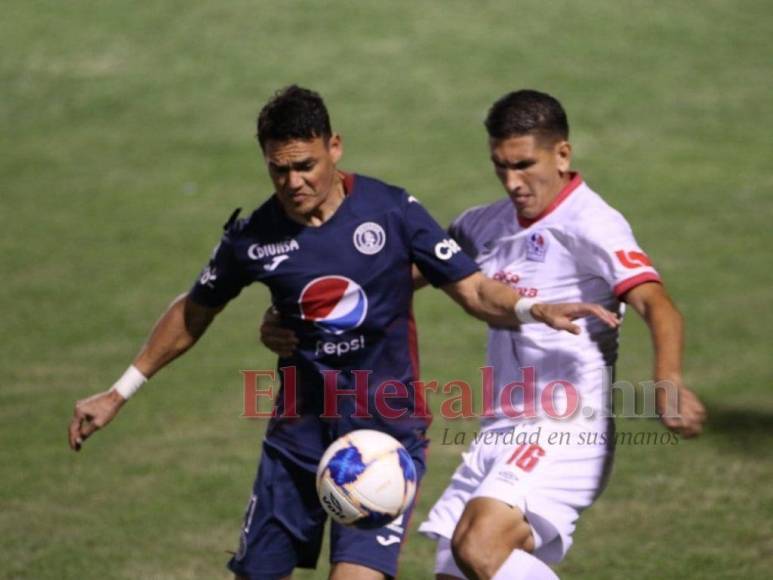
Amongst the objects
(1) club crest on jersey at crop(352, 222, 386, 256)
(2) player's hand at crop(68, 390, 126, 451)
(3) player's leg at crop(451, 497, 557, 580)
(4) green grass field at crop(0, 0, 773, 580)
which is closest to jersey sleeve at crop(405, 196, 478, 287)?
(1) club crest on jersey at crop(352, 222, 386, 256)

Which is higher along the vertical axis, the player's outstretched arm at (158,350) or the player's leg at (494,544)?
the player's outstretched arm at (158,350)

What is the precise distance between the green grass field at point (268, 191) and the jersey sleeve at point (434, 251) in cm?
288

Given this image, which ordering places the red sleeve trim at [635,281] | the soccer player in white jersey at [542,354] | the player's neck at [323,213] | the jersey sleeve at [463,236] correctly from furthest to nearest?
the jersey sleeve at [463,236] < the player's neck at [323,213] < the soccer player in white jersey at [542,354] < the red sleeve trim at [635,281]

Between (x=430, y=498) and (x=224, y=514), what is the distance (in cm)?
142

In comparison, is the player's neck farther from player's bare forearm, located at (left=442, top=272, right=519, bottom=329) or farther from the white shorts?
the white shorts

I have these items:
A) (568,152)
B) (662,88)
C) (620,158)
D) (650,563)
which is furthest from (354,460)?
(662,88)

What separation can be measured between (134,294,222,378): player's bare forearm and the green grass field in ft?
7.43

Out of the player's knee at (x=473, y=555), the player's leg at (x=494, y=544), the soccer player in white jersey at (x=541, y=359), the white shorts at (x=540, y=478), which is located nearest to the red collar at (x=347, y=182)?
the soccer player in white jersey at (x=541, y=359)

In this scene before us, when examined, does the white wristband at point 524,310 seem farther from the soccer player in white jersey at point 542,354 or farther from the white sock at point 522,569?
the white sock at point 522,569

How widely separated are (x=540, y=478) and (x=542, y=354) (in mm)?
589

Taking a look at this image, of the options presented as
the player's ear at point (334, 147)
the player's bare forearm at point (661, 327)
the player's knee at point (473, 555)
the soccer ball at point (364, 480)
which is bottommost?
the player's knee at point (473, 555)

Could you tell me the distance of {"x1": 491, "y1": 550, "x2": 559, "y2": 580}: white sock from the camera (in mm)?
6180

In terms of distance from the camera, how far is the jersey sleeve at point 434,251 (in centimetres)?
653

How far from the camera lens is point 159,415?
12.4 metres
